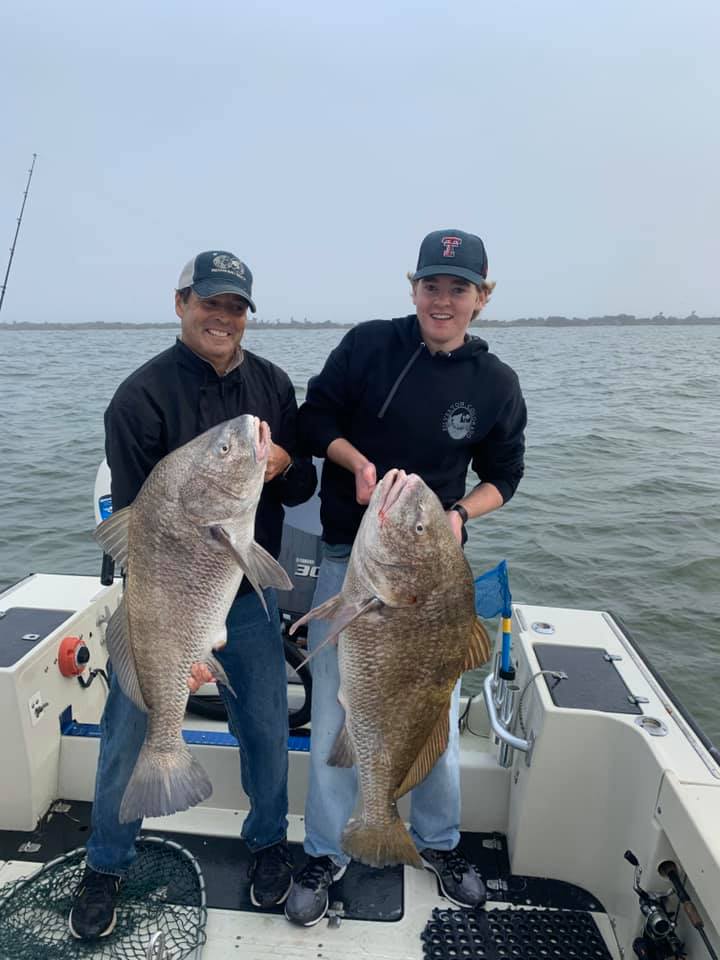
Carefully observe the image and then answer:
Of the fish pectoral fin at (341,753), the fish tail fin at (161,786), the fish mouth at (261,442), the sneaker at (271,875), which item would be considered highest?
the fish mouth at (261,442)

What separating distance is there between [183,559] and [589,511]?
11.2 meters

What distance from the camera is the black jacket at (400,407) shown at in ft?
9.87

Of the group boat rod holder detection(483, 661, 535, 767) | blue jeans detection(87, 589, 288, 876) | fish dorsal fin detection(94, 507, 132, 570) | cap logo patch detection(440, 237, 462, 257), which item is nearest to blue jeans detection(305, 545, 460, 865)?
blue jeans detection(87, 589, 288, 876)

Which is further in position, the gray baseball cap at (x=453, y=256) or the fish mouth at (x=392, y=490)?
the gray baseball cap at (x=453, y=256)

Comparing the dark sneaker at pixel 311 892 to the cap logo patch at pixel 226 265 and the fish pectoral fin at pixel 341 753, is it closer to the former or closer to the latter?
the fish pectoral fin at pixel 341 753

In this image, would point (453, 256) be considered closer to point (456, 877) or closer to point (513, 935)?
point (456, 877)

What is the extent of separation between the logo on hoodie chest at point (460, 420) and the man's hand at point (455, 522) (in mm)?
393

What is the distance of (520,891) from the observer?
10.5ft

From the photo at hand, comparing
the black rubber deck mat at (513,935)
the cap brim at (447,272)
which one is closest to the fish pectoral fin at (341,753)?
the black rubber deck mat at (513,935)

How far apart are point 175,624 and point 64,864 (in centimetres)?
154

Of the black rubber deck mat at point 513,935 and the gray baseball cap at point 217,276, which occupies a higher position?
the gray baseball cap at point 217,276

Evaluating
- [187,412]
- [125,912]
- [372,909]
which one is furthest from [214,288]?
[372,909]

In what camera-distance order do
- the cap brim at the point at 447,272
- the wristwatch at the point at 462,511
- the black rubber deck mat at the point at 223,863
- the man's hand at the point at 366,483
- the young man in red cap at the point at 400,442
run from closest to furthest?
the man's hand at the point at 366,483 → the cap brim at the point at 447,272 → the wristwatch at the point at 462,511 → the young man in red cap at the point at 400,442 → the black rubber deck mat at the point at 223,863

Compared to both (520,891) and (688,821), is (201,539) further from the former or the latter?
(520,891)
